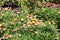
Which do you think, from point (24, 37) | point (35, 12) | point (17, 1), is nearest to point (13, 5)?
point (17, 1)

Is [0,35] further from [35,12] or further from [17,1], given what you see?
[17,1]

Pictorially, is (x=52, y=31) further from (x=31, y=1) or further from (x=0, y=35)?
(x=31, y=1)

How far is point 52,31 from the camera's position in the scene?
576 cm

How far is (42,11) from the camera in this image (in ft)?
23.3

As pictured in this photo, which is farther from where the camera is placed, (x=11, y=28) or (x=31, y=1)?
(x=31, y=1)

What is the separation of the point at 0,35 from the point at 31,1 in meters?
2.72

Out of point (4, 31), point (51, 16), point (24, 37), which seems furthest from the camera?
point (51, 16)

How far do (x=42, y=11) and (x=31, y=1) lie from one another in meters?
1.13

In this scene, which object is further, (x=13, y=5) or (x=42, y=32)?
(x=13, y=5)

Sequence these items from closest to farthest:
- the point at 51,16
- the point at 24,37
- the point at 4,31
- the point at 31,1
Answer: the point at 24,37, the point at 4,31, the point at 51,16, the point at 31,1

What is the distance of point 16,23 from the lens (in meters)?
6.04

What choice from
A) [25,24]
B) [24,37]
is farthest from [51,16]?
[24,37]

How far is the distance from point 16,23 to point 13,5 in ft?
8.63

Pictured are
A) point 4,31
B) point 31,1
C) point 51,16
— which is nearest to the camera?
point 4,31
